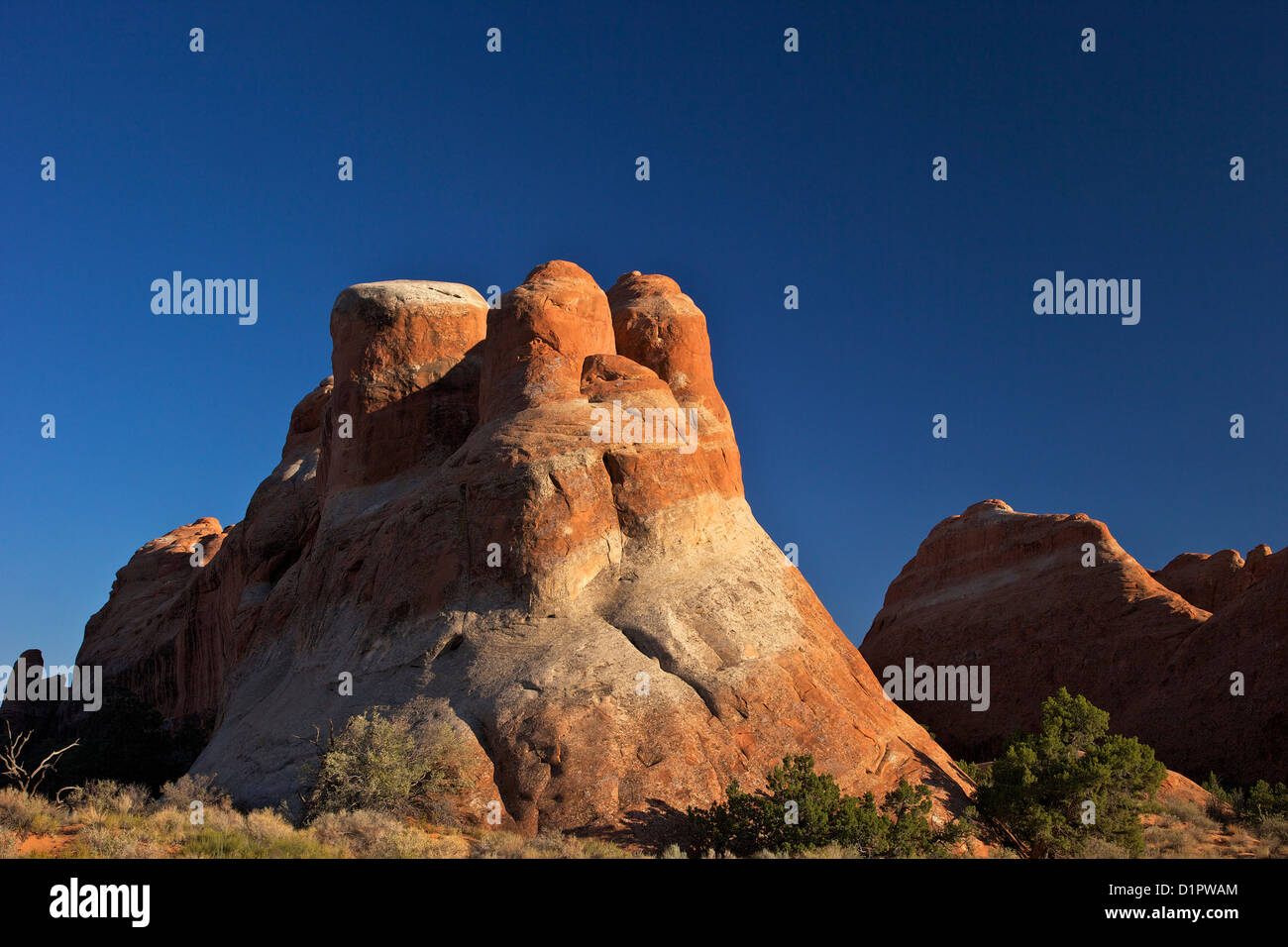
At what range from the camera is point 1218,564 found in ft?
160

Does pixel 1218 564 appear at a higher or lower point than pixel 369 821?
higher

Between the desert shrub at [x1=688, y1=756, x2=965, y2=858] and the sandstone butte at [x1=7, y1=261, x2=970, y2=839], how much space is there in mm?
990

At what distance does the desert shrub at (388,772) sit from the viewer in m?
17.6

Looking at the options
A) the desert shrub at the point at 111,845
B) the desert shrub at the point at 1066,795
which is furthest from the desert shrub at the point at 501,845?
the desert shrub at the point at 1066,795

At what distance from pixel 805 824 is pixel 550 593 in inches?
303

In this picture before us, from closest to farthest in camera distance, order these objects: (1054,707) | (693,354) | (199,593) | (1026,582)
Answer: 1. (1054,707)
2. (693,354)
3. (199,593)
4. (1026,582)

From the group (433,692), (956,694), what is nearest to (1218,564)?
(956,694)

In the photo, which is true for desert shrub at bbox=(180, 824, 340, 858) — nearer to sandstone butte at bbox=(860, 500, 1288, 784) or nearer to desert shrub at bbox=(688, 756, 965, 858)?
desert shrub at bbox=(688, 756, 965, 858)

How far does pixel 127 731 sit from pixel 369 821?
55.9ft

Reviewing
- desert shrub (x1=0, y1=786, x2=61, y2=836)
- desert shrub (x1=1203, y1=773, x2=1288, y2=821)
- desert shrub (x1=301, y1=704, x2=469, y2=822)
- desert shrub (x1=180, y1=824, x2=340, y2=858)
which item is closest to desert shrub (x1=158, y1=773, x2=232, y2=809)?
desert shrub (x1=301, y1=704, x2=469, y2=822)

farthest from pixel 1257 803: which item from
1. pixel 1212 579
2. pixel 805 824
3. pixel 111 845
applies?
pixel 1212 579

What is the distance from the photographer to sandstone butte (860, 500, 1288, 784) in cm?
3152

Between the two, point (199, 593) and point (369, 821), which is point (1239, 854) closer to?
point (369, 821)

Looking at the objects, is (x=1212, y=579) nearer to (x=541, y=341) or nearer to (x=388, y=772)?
(x=541, y=341)
